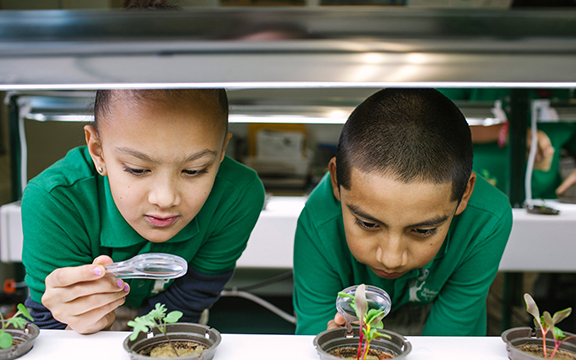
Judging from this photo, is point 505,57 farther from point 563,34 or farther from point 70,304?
point 70,304

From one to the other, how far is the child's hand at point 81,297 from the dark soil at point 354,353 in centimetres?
39

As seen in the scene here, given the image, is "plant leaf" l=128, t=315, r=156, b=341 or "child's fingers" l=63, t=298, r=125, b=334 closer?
"plant leaf" l=128, t=315, r=156, b=341

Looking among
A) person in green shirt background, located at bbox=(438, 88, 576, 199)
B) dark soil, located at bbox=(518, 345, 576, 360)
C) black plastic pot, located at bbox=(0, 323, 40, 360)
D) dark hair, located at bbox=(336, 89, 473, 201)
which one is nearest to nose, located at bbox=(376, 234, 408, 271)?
dark hair, located at bbox=(336, 89, 473, 201)

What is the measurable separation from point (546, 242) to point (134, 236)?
1.37 metres

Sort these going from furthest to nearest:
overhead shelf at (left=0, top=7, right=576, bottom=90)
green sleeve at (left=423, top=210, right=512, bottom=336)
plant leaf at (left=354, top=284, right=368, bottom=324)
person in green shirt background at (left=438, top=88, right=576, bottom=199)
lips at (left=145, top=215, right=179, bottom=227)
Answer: person in green shirt background at (left=438, top=88, right=576, bottom=199)
green sleeve at (left=423, top=210, right=512, bottom=336)
lips at (left=145, top=215, right=179, bottom=227)
plant leaf at (left=354, top=284, right=368, bottom=324)
overhead shelf at (left=0, top=7, right=576, bottom=90)

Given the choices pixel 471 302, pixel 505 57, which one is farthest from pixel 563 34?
pixel 471 302

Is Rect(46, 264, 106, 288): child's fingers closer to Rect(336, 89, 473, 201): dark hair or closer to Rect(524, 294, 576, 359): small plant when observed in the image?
Rect(336, 89, 473, 201): dark hair

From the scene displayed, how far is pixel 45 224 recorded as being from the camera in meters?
0.91

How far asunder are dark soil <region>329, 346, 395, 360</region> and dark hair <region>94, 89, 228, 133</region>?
0.45m

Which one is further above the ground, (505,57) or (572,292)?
(505,57)

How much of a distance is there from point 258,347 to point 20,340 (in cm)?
36

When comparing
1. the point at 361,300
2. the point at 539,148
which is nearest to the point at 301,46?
the point at 361,300

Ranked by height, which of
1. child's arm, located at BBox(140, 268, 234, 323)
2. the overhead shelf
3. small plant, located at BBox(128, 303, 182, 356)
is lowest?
child's arm, located at BBox(140, 268, 234, 323)

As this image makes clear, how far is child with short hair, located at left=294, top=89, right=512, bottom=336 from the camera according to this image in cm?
80
